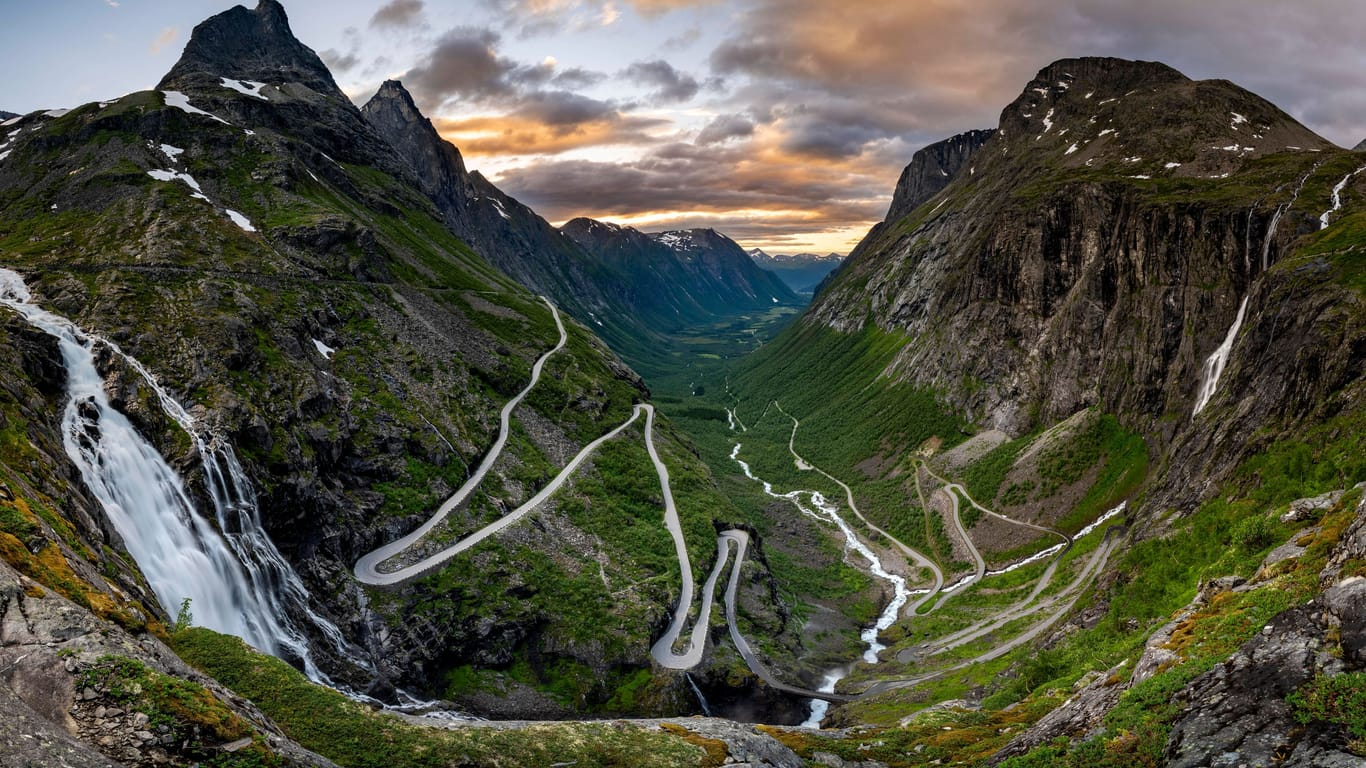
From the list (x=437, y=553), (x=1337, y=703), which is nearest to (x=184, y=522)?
(x=437, y=553)

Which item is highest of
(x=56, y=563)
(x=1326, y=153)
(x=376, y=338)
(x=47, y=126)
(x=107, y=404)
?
(x=47, y=126)

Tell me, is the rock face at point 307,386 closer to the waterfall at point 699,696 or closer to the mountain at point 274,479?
the mountain at point 274,479

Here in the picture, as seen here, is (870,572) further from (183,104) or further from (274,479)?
(183,104)

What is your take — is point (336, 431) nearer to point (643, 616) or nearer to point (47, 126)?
point (643, 616)

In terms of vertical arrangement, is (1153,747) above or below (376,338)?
below

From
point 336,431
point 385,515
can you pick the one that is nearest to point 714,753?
point 385,515

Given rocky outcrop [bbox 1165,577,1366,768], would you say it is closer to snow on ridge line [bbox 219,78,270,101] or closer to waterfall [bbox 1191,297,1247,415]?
waterfall [bbox 1191,297,1247,415]

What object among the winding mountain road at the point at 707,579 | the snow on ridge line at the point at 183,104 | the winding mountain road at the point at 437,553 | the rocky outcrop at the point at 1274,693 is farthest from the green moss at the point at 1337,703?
the snow on ridge line at the point at 183,104
